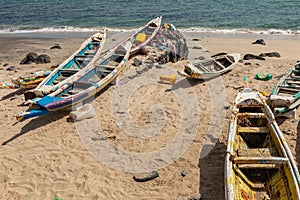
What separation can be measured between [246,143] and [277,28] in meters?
19.2

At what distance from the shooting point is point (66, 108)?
10.3 m

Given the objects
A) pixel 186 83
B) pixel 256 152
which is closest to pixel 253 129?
pixel 256 152

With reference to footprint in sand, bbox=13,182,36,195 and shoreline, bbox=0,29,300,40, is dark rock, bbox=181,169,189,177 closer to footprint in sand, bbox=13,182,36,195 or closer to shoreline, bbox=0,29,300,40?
footprint in sand, bbox=13,182,36,195

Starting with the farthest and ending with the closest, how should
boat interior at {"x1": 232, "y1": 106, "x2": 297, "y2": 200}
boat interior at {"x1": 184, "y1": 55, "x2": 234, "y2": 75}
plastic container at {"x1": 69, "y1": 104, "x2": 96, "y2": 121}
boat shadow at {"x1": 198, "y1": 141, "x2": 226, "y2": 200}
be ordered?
boat interior at {"x1": 184, "y1": 55, "x2": 234, "y2": 75} → plastic container at {"x1": 69, "y1": 104, "x2": 96, "y2": 121} → boat shadow at {"x1": 198, "y1": 141, "x2": 226, "y2": 200} → boat interior at {"x1": 232, "y1": 106, "x2": 297, "y2": 200}

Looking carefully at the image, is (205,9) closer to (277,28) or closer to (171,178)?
(277,28)

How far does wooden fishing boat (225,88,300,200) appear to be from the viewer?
20.5ft

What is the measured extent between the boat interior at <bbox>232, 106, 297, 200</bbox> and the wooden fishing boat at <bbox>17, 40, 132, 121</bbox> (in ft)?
17.2

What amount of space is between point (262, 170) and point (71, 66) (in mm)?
8780

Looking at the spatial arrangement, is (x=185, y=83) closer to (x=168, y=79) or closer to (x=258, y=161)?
(x=168, y=79)

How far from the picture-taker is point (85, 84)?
1133 centimetres

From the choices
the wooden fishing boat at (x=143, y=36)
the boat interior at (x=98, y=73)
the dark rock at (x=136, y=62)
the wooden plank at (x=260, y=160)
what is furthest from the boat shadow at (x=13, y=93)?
the wooden plank at (x=260, y=160)

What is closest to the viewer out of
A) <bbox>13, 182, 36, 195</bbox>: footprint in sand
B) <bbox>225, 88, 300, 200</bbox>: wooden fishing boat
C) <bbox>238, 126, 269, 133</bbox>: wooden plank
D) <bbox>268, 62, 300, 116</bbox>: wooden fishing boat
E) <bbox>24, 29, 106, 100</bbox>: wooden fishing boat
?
<bbox>225, 88, 300, 200</bbox>: wooden fishing boat

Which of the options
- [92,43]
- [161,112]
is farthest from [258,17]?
[161,112]

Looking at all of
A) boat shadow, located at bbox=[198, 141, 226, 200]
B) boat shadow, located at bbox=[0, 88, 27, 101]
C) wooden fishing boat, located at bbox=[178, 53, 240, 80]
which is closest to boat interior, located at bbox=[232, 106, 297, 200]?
boat shadow, located at bbox=[198, 141, 226, 200]
